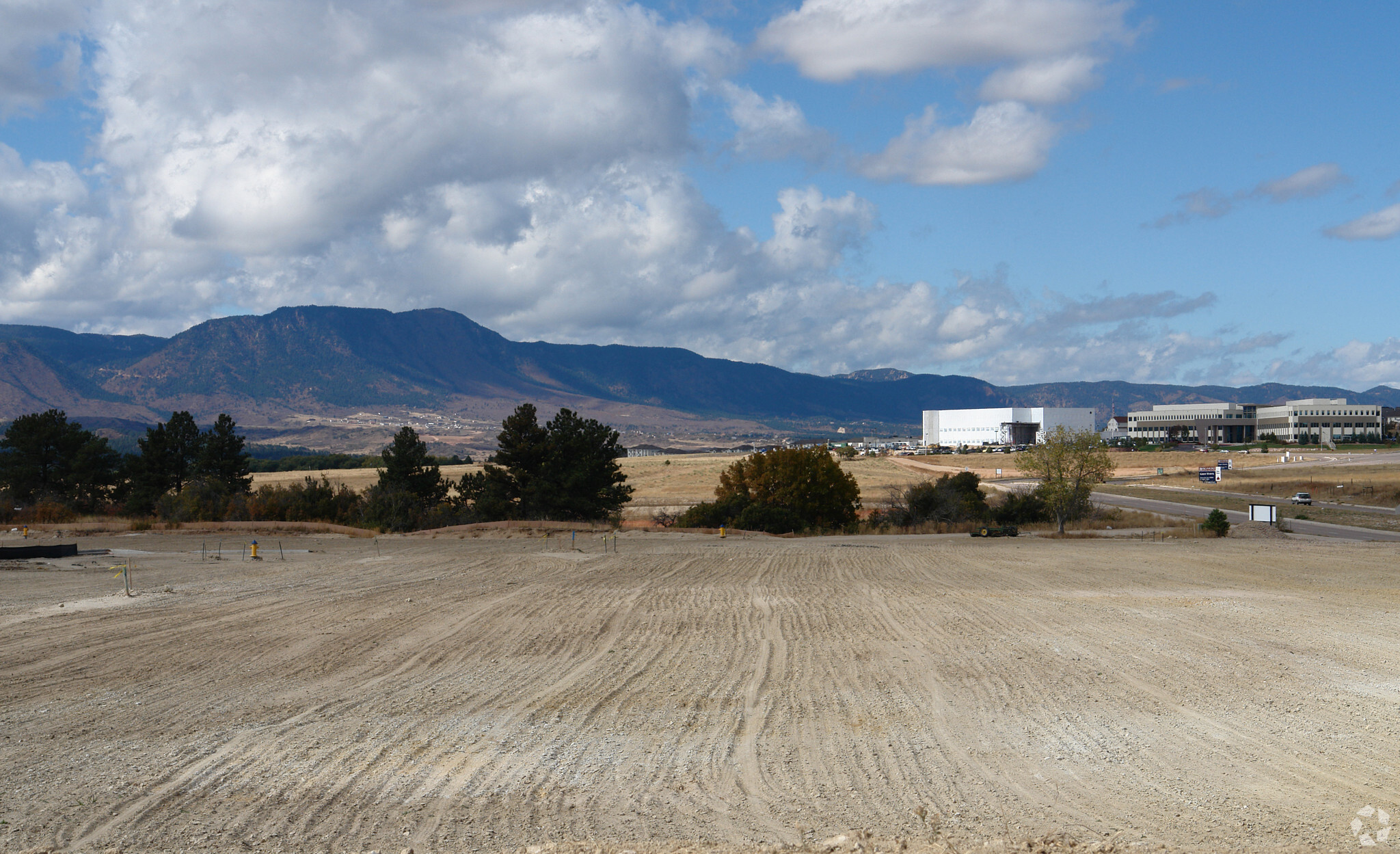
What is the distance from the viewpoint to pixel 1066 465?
142 feet

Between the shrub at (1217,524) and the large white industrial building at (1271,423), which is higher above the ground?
the large white industrial building at (1271,423)

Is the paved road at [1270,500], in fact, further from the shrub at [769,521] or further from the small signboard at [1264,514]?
the shrub at [769,521]

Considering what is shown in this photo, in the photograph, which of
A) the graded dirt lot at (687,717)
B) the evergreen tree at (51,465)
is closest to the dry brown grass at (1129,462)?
the evergreen tree at (51,465)

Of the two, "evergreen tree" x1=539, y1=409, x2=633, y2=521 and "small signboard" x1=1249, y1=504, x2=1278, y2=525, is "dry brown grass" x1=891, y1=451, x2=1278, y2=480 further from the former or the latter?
"evergreen tree" x1=539, y1=409, x2=633, y2=521

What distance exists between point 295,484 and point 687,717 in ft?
154

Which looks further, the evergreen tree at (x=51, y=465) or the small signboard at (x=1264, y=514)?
the evergreen tree at (x=51, y=465)

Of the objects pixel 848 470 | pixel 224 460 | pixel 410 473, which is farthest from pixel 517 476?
pixel 848 470

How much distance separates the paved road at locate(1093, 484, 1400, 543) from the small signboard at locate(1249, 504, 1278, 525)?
3.51 feet

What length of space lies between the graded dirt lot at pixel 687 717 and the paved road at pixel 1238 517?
24.4 metres

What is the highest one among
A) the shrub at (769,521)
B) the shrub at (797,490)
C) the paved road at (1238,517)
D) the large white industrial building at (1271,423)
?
the large white industrial building at (1271,423)

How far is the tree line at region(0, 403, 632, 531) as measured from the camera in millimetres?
45594

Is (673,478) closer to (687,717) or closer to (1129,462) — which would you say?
(1129,462)

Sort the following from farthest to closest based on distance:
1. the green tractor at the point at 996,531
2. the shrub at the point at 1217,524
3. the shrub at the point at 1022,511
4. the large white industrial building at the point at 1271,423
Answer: the large white industrial building at the point at 1271,423, the shrub at the point at 1022,511, the green tractor at the point at 996,531, the shrub at the point at 1217,524

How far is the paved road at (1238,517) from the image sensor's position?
43.0 metres
